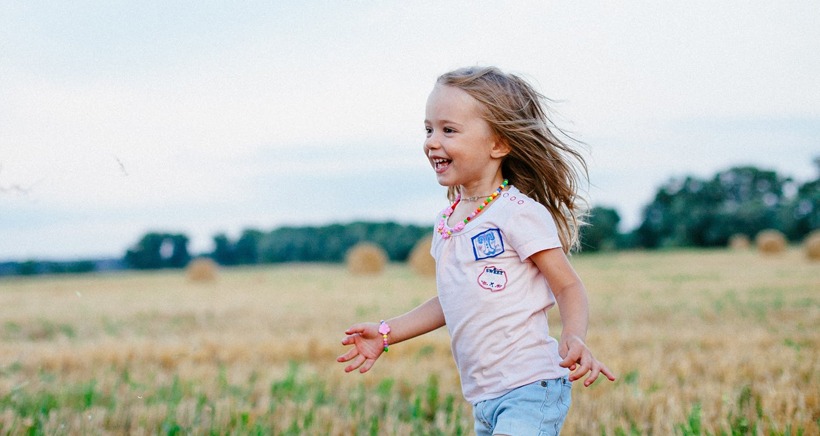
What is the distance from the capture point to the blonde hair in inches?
108

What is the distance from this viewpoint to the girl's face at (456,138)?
2.69 metres

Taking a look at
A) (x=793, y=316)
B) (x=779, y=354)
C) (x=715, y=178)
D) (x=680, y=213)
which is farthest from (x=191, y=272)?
(x=715, y=178)

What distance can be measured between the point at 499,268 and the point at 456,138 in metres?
0.47

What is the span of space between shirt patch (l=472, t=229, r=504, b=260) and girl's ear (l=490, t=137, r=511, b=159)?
1.01 feet

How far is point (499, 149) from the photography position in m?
2.79

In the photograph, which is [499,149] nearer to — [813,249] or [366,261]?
[366,261]

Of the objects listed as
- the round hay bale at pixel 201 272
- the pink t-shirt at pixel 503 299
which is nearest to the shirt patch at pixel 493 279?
the pink t-shirt at pixel 503 299

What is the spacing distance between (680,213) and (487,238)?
180 feet

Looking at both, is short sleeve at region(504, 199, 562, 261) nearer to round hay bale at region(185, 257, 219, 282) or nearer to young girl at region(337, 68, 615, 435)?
young girl at region(337, 68, 615, 435)

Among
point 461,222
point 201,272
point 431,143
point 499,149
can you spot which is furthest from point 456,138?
point 201,272

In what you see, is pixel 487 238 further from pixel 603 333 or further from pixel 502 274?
pixel 603 333

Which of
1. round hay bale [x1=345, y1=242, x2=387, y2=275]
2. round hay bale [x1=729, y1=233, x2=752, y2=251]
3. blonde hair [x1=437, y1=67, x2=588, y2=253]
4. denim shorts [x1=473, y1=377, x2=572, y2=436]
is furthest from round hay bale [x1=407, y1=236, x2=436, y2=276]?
round hay bale [x1=729, y1=233, x2=752, y2=251]

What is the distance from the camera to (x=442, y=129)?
271 cm

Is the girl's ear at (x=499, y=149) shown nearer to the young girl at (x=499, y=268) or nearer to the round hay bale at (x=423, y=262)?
the young girl at (x=499, y=268)
